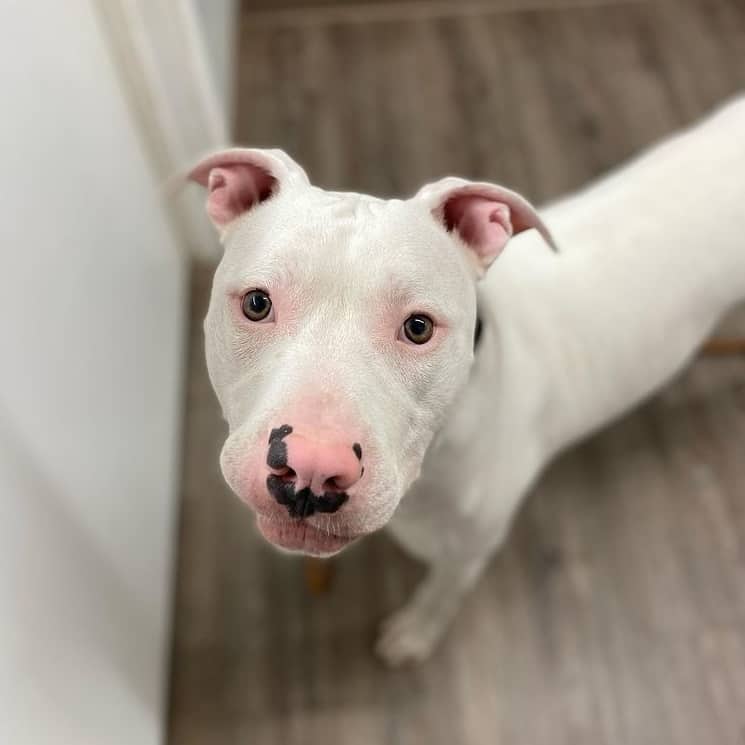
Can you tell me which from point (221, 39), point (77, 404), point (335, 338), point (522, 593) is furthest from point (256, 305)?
point (221, 39)

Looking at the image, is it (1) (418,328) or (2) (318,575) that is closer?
(1) (418,328)

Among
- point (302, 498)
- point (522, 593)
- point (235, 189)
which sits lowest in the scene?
point (522, 593)

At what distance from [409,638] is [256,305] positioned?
3.66 feet

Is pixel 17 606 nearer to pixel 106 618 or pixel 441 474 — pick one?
pixel 106 618

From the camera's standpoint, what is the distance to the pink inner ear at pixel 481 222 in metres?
1.02

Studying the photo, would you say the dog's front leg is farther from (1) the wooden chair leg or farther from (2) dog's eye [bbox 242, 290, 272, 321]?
(2) dog's eye [bbox 242, 290, 272, 321]

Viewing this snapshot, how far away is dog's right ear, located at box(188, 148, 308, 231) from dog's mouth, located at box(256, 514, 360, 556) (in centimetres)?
45

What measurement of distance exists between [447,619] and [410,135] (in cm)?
164

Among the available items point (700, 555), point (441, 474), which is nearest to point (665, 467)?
point (700, 555)

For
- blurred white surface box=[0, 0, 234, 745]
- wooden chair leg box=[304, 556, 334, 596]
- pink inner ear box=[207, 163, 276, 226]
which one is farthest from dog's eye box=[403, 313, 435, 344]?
wooden chair leg box=[304, 556, 334, 596]

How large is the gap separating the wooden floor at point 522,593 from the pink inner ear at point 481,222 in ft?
3.50

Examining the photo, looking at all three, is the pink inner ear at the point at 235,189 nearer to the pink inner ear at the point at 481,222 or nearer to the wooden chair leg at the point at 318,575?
the pink inner ear at the point at 481,222

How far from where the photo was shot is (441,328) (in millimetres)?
929

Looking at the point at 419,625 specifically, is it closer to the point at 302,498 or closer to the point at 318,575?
the point at 318,575
